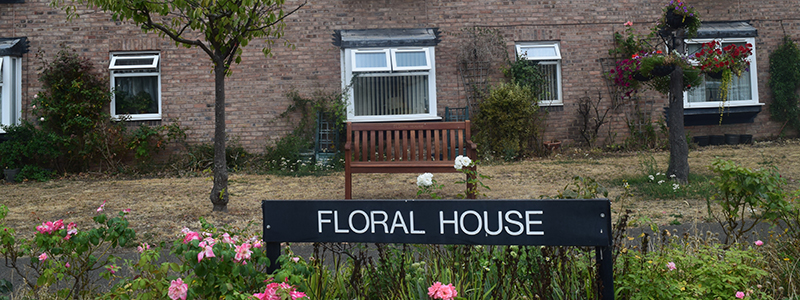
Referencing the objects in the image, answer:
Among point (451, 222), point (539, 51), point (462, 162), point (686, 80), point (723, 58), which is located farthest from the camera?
point (539, 51)

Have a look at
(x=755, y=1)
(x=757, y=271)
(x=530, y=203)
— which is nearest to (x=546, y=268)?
(x=530, y=203)

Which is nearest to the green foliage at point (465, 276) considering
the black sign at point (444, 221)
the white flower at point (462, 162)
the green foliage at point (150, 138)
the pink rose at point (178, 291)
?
the black sign at point (444, 221)

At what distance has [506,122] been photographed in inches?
391

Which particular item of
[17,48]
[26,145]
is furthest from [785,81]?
[17,48]

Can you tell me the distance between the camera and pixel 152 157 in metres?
10.1

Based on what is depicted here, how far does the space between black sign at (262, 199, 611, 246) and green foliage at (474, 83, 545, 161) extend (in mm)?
8180

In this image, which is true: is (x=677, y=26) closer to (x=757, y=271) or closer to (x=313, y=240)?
(x=757, y=271)

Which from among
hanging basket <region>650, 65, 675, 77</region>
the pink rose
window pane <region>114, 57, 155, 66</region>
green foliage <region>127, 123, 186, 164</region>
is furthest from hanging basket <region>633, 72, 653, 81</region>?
window pane <region>114, 57, 155, 66</region>

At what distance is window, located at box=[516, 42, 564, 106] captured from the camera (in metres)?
10.7

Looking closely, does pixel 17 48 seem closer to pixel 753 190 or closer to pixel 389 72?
pixel 389 72

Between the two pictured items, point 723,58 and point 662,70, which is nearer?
point 723,58

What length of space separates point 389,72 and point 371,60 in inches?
16.3

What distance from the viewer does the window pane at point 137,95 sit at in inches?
404

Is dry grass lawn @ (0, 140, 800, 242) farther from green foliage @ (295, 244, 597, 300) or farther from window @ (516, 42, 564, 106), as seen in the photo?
green foliage @ (295, 244, 597, 300)
